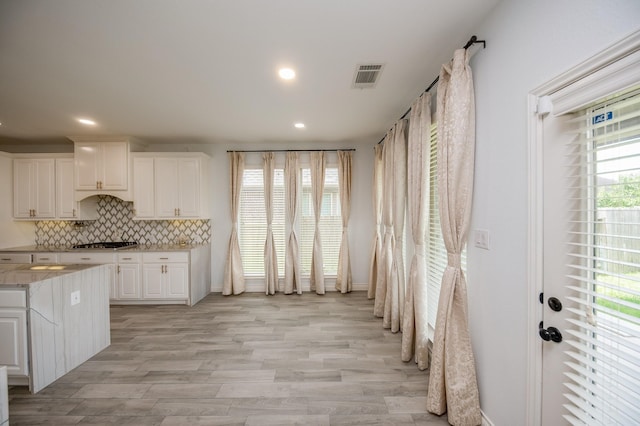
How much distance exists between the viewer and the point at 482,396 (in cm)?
178

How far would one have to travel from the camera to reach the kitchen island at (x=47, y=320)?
2.19 meters

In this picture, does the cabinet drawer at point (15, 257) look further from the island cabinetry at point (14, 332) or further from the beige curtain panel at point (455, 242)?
the beige curtain panel at point (455, 242)

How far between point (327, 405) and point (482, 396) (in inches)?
44.2

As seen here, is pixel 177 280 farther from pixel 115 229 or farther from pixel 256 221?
pixel 115 229

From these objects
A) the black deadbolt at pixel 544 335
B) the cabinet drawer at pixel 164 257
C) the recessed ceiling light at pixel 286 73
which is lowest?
the cabinet drawer at pixel 164 257

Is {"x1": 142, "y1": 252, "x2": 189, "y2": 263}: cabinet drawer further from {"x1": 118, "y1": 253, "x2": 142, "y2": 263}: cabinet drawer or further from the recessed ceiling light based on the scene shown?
the recessed ceiling light

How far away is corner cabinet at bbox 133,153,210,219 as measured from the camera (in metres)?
4.37

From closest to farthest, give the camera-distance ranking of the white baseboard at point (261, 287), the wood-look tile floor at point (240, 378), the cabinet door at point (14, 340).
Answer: the wood-look tile floor at point (240, 378), the cabinet door at point (14, 340), the white baseboard at point (261, 287)

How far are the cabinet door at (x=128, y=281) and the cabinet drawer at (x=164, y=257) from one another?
8.2 inches

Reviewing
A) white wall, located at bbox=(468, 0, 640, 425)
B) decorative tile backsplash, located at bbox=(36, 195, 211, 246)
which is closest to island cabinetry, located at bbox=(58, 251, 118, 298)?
decorative tile backsplash, located at bbox=(36, 195, 211, 246)

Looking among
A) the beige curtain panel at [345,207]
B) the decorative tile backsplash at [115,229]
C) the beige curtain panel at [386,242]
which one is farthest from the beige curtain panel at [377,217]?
the decorative tile backsplash at [115,229]

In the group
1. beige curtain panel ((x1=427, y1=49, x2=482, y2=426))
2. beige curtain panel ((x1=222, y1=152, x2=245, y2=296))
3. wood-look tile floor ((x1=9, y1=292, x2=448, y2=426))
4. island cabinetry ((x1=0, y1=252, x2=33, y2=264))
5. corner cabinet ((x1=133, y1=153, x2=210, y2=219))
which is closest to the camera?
beige curtain panel ((x1=427, y1=49, x2=482, y2=426))

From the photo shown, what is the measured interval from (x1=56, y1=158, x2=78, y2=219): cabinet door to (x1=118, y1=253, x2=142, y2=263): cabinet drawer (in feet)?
4.03

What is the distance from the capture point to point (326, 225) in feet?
16.1
